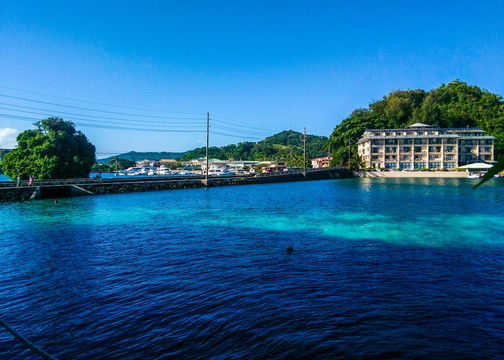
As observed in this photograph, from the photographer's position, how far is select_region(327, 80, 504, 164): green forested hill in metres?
123

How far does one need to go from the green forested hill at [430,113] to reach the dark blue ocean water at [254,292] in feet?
324

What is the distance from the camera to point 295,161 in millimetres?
137375

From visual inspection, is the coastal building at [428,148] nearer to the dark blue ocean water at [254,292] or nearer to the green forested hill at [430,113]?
the green forested hill at [430,113]

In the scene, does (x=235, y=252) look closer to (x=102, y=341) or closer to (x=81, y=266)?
(x=81, y=266)

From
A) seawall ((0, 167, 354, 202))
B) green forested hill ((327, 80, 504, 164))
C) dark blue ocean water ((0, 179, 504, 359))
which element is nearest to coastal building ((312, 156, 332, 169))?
green forested hill ((327, 80, 504, 164))

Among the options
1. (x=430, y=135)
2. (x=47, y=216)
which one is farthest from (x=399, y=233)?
(x=430, y=135)

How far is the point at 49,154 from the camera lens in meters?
53.8

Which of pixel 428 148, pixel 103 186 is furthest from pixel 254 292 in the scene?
pixel 428 148

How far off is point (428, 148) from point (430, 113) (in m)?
27.8

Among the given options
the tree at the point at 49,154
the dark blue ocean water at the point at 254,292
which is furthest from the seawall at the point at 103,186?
the dark blue ocean water at the point at 254,292

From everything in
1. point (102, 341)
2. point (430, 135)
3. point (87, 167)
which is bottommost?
point (102, 341)

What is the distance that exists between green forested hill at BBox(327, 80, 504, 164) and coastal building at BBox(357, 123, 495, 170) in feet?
25.3

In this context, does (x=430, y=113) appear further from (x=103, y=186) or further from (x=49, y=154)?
(x=49, y=154)

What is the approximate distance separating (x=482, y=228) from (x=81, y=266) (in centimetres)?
2309
